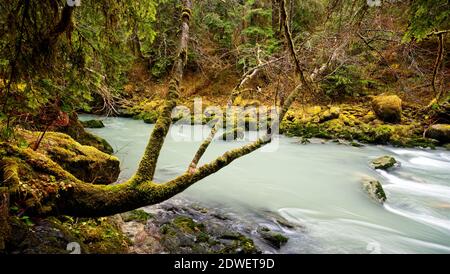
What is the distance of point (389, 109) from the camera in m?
14.0

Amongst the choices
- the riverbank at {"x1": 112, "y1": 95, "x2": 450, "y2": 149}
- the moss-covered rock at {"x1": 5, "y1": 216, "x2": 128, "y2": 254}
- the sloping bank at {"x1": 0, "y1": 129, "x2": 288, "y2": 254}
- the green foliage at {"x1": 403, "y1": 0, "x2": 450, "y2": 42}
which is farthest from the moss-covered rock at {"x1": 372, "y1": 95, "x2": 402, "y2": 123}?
the moss-covered rock at {"x1": 5, "y1": 216, "x2": 128, "y2": 254}

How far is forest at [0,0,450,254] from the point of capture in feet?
9.09

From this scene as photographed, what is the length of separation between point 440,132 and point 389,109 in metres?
2.23

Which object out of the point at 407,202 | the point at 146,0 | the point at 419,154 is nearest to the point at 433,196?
the point at 407,202

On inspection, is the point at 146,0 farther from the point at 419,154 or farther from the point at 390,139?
the point at 390,139

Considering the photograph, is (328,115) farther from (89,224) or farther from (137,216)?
(89,224)

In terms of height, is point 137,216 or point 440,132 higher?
point 440,132

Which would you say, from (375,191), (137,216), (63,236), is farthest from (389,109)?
(63,236)

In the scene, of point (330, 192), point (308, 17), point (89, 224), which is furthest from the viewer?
point (308, 17)

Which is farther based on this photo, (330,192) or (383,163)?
(383,163)

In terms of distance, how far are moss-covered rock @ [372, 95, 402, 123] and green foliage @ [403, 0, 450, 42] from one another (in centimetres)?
1212

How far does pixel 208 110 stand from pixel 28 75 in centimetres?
1557

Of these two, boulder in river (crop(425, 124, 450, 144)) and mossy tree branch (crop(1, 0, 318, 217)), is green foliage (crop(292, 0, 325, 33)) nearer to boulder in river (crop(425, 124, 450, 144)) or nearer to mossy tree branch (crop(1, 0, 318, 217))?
boulder in river (crop(425, 124, 450, 144))

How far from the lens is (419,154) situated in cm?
1129
